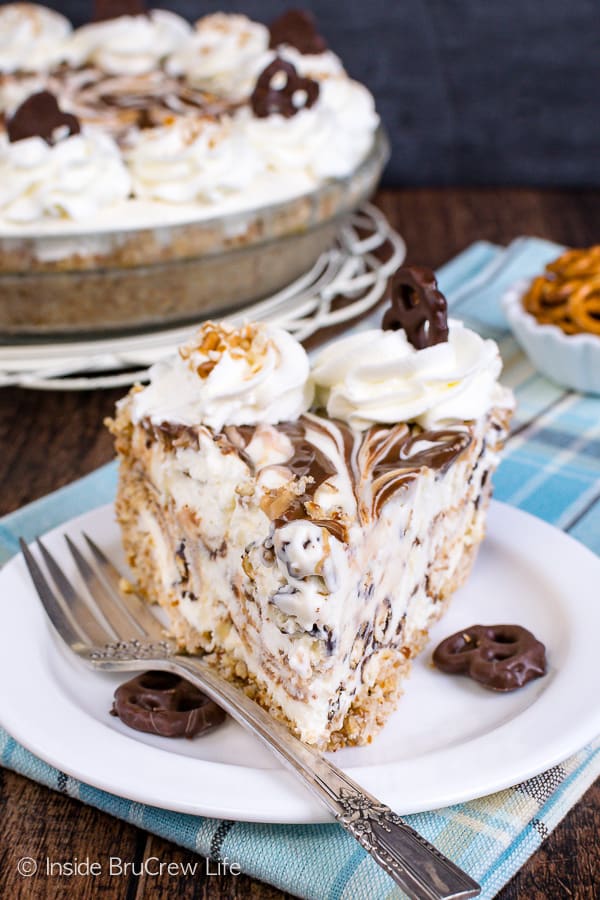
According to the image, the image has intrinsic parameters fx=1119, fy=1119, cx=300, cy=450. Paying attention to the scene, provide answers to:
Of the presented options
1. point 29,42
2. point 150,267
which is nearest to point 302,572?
point 150,267

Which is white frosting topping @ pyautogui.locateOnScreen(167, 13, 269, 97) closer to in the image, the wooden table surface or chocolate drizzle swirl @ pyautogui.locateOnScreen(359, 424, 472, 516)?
the wooden table surface

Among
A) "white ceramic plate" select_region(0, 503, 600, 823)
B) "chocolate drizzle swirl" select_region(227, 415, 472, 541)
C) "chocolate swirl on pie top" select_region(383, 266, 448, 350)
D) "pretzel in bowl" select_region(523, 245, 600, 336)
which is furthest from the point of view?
"pretzel in bowl" select_region(523, 245, 600, 336)

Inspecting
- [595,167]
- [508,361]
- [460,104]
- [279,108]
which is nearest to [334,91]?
[279,108]

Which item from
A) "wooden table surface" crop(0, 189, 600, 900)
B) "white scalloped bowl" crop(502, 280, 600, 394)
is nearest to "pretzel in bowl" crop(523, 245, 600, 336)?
"white scalloped bowl" crop(502, 280, 600, 394)

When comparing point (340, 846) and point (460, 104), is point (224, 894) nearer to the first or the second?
point (340, 846)

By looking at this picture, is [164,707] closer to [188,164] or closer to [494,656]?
[494,656]
